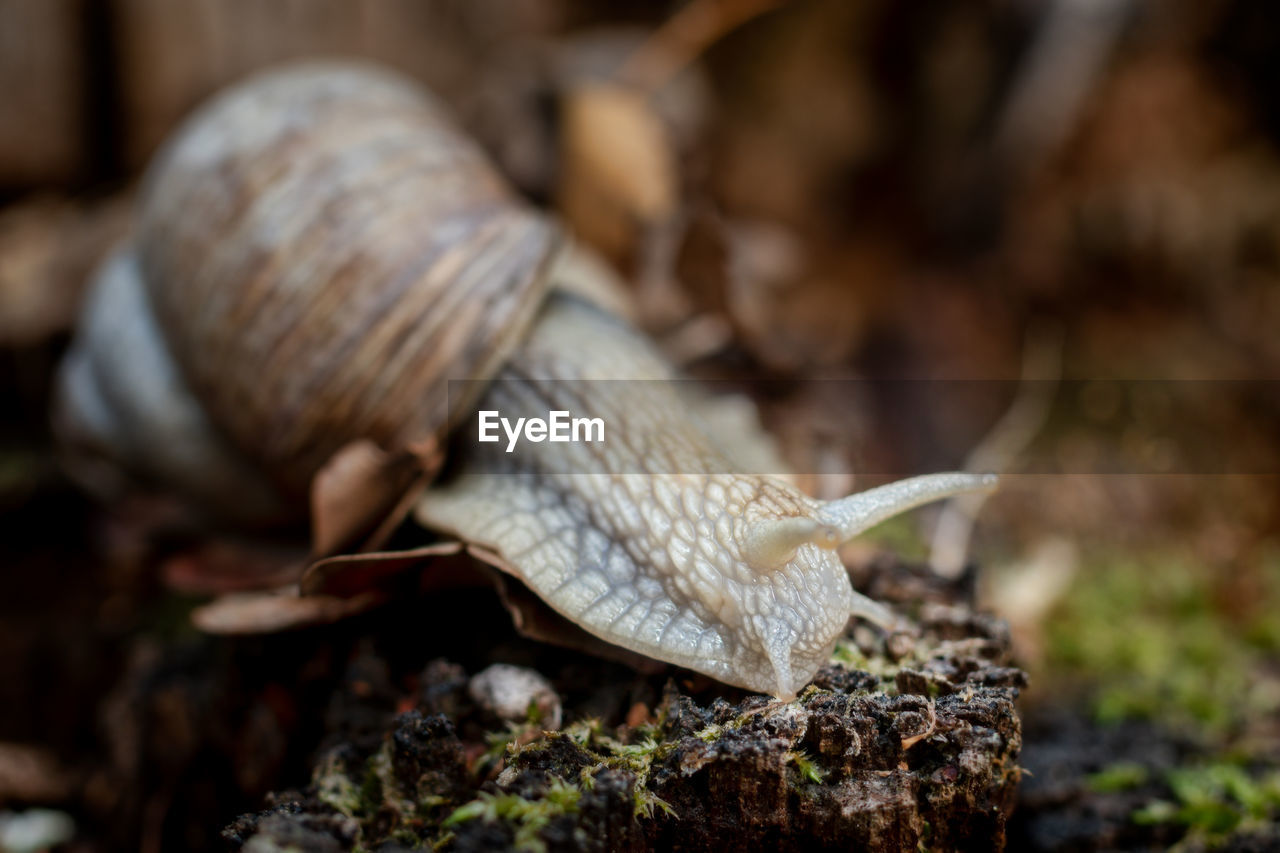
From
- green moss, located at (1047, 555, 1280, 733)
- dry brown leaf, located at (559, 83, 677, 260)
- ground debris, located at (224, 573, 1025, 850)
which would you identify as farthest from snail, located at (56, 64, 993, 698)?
green moss, located at (1047, 555, 1280, 733)

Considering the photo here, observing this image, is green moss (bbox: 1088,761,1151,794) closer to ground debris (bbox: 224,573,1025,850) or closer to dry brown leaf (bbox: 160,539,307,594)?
ground debris (bbox: 224,573,1025,850)

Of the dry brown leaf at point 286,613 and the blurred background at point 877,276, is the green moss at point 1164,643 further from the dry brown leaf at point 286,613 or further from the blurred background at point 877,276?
the dry brown leaf at point 286,613

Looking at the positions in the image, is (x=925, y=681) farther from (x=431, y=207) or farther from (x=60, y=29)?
(x=60, y=29)

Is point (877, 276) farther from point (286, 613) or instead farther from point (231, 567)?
point (286, 613)

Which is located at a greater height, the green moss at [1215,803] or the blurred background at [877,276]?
the blurred background at [877,276]

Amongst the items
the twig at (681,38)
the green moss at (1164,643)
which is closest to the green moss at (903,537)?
the green moss at (1164,643)

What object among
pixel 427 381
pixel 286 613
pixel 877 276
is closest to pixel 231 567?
pixel 286 613
